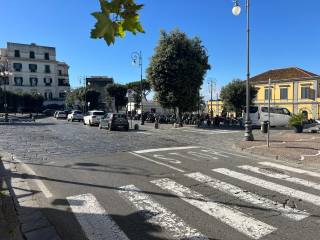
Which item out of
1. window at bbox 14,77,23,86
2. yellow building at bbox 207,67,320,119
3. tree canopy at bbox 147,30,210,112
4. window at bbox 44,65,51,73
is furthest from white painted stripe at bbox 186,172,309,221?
window at bbox 44,65,51,73

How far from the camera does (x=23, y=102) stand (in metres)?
76.1

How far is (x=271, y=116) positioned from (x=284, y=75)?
31011 millimetres

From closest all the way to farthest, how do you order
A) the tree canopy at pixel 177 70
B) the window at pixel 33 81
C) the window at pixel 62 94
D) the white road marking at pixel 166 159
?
the white road marking at pixel 166 159
the tree canopy at pixel 177 70
the window at pixel 33 81
the window at pixel 62 94

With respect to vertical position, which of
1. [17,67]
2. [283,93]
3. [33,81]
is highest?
[17,67]

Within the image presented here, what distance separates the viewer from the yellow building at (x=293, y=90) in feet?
181

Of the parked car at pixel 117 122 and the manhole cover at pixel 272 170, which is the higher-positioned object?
the parked car at pixel 117 122

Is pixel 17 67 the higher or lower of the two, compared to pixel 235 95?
higher

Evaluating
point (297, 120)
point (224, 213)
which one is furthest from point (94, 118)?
point (224, 213)

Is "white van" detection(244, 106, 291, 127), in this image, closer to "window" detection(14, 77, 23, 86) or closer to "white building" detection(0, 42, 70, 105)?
"white building" detection(0, 42, 70, 105)

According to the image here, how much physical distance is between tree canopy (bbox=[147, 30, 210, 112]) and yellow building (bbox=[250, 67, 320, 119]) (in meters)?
25.8

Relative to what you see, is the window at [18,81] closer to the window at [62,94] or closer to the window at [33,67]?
the window at [33,67]

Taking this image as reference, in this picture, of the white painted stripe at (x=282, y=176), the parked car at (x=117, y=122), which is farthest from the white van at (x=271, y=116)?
the white painted stripe at (x=282, y=176)

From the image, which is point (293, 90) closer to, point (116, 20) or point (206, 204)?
point (206, 204)

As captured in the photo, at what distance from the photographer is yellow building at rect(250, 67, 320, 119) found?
55281 millimetres
